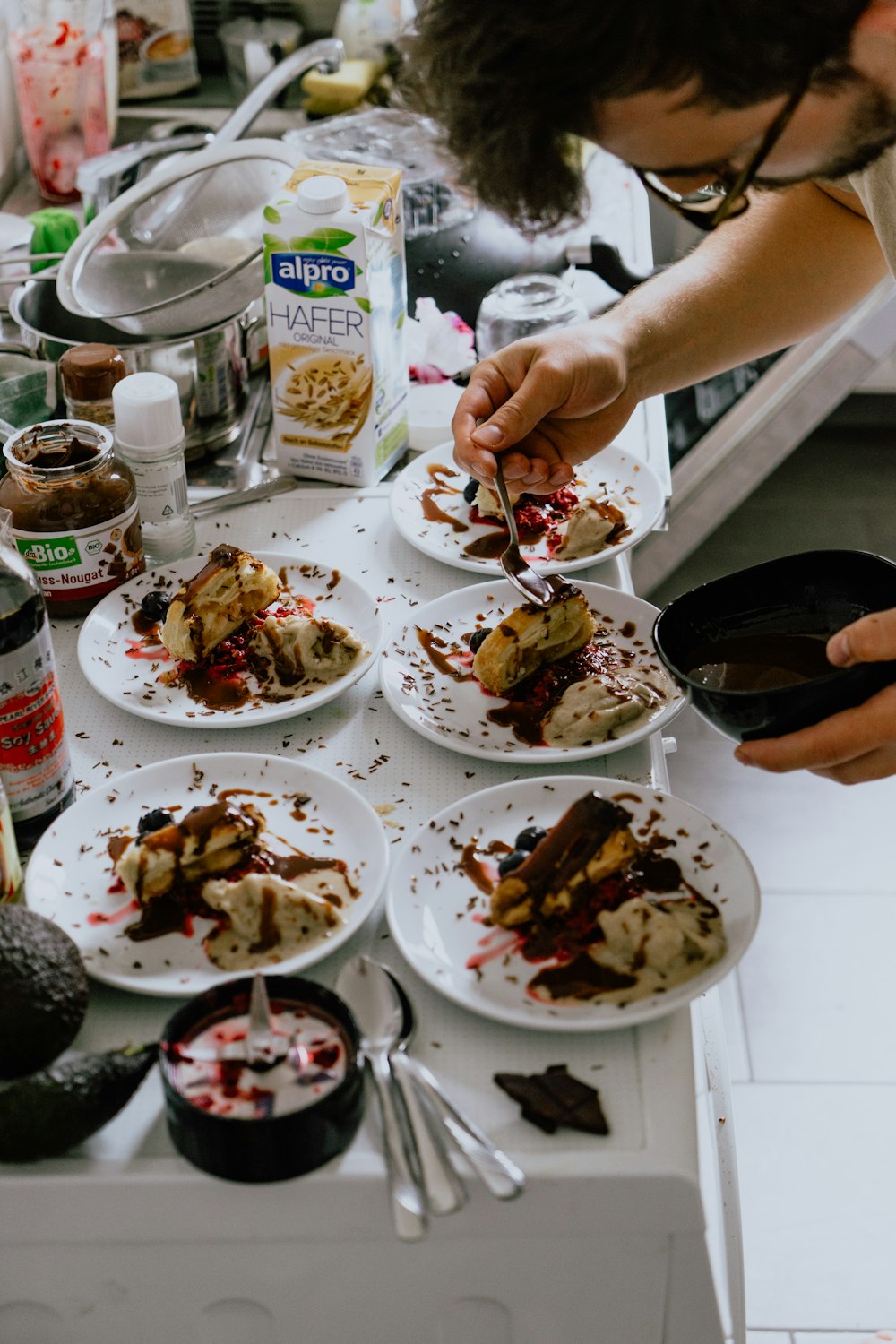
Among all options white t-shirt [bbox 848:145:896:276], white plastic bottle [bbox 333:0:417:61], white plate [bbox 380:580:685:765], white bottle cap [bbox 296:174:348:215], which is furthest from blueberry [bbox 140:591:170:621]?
white plastic bottle [bbox 333:0:417:61]

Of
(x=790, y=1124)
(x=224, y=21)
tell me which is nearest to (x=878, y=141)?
(x=790, y=1124)

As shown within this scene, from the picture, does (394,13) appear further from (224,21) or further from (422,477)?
(422,477)

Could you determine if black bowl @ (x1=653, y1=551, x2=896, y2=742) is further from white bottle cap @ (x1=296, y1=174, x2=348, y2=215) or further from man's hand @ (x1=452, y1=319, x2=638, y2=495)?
white bottle cap @ (x1=296, y1=174, x2=348, y2=215)

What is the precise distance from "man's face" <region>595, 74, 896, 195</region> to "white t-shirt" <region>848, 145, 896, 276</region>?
322 millimetres

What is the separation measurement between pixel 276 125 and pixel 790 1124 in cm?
208

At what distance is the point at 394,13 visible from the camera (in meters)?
2.65

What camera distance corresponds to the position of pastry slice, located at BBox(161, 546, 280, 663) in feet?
4.15

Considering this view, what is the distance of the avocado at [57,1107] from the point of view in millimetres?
812

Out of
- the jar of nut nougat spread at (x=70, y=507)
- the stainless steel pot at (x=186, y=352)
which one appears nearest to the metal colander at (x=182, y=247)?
the stainless steel pot at (x=186, y=352)

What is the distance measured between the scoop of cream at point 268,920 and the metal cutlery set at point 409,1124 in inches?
1.7

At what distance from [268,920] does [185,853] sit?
89 millimetres

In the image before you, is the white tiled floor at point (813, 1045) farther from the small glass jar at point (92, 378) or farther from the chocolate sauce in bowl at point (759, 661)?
the small glass jar at point (92, 378)

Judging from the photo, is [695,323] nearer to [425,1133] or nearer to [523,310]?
[523,310]

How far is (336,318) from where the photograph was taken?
1.48 metres
